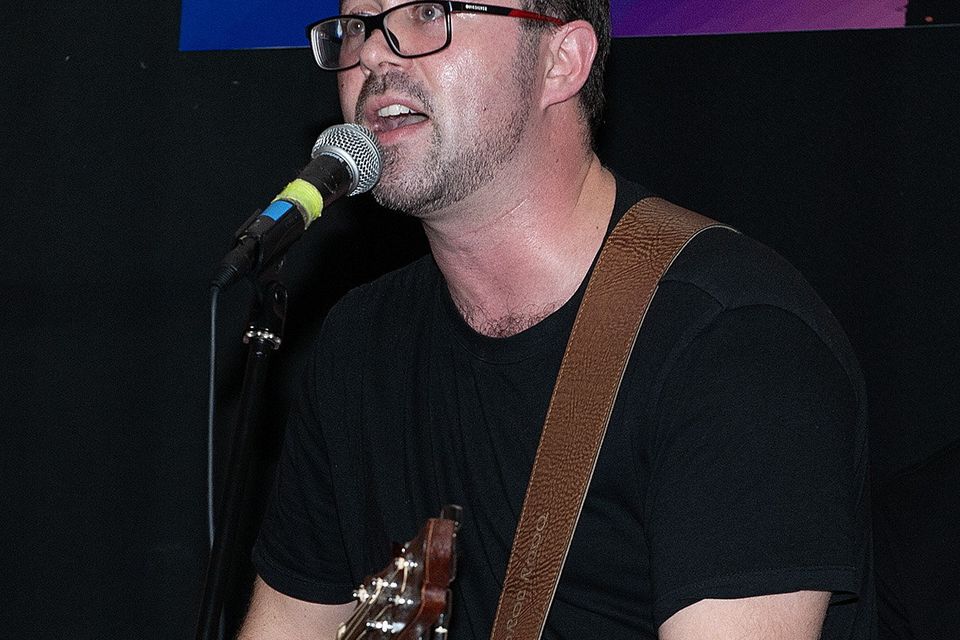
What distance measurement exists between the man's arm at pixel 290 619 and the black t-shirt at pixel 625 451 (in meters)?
0.03

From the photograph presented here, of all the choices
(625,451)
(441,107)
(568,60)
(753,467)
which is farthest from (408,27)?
(753,467)

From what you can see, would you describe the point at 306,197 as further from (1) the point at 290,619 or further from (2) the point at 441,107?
(1) the point at 290,619

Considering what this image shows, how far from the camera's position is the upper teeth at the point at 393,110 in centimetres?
190

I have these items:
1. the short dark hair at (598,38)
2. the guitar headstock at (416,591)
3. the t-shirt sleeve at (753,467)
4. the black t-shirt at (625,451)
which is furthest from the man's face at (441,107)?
the guitar headstock at (416,591)

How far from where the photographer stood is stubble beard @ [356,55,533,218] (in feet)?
6.18

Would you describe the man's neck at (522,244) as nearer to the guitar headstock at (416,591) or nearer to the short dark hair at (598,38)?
the short dark hair at (598,38)

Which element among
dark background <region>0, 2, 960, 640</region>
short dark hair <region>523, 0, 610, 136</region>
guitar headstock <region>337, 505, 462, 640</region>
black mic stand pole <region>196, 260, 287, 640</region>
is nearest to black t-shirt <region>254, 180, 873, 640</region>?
short dark hair <region>523, 0, 610, 136</region>

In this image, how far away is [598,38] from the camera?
2176 mm

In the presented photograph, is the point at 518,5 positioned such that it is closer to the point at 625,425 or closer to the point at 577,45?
the point at 577,45

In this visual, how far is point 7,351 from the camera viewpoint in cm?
292

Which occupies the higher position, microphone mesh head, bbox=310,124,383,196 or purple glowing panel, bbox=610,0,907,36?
purple glowing panel, bbox=610,0,907,36

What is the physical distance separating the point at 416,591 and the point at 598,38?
1.06m

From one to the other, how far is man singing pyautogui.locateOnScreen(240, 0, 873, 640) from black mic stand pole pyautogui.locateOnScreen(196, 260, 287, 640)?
436mm

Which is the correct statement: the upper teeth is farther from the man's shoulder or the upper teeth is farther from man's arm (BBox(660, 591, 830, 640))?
man's arm (BBox(660, 591, 830, 640))
